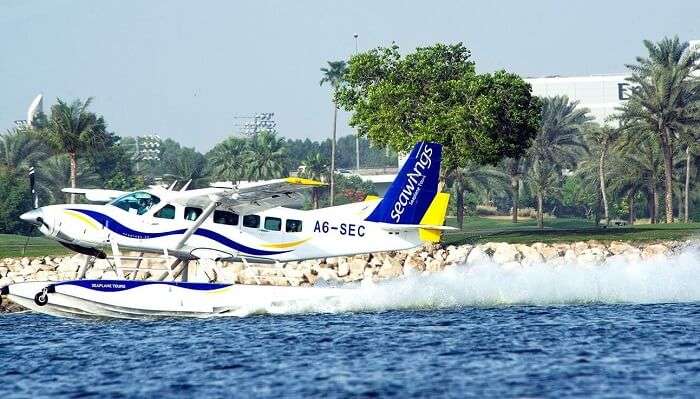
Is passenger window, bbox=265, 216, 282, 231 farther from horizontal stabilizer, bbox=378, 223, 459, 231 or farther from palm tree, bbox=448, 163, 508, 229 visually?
palm tree, bbox=448, 163, 508, 229

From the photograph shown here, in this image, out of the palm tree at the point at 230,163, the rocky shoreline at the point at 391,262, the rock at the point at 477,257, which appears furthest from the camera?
the palm tree at the point at 230,163

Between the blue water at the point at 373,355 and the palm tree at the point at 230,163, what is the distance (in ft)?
246

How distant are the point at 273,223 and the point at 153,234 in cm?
341

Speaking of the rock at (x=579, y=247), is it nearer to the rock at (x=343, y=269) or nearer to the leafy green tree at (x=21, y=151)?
the rock at (x=343, y=269)

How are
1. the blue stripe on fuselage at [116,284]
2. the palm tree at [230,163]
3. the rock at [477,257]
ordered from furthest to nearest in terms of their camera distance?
the palm tree at [230,163]
the rock at [477,257]
the blue stripe on fuselage at [116,284]

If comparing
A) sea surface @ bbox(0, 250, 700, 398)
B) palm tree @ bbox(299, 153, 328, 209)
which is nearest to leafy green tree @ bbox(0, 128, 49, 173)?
palm tree @ bbox(299, 153, 328, 209)

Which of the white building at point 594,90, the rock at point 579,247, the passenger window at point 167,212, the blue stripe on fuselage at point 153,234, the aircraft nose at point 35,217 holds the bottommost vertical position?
the rock at point 579,247

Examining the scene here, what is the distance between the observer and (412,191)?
1411 inches

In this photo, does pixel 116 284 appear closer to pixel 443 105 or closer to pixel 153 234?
pixel 153 234

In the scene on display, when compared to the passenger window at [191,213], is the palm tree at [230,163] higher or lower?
higher

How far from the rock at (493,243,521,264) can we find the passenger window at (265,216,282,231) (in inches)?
732

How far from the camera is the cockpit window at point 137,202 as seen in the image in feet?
112

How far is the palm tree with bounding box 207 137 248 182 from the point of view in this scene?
10988 centimetres

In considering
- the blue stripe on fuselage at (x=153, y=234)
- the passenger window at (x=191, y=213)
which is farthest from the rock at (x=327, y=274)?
the passenger window at (x=191, y=213)
